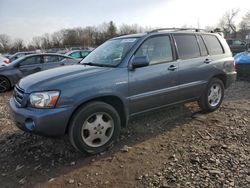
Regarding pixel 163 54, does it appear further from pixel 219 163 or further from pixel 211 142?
pixel 219 163

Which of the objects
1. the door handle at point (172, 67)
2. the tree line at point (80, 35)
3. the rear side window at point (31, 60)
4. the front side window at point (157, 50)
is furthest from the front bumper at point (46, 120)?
the tree line at point (80, 35)

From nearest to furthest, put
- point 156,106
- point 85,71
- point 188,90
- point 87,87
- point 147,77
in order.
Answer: point 87,87, point 85,71, point 147,77, point 156,106, point 188,90

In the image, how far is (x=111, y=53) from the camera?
4734 millimetres

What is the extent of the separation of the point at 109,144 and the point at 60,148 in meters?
0.78

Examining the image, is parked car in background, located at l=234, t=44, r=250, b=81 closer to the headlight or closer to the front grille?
the headlight

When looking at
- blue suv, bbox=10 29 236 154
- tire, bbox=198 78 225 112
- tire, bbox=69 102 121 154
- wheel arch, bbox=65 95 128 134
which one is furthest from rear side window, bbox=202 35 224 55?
tire, bbox=69 102 121 154

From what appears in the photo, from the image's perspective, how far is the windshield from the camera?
4430mm

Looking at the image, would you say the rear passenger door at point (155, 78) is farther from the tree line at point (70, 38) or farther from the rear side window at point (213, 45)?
the tree line at point (70, 38)

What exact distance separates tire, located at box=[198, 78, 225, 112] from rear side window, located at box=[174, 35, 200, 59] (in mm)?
764

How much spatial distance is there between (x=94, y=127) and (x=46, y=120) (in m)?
0.72

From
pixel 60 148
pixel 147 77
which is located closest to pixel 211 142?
pixel 147 77

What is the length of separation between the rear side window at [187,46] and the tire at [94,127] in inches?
72.3

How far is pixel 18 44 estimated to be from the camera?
6512cm

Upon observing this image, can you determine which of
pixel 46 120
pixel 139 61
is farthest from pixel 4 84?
pixel 139 61
